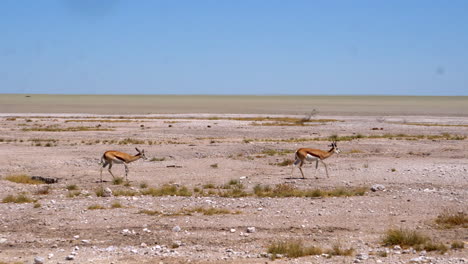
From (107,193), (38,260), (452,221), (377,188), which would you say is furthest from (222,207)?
(38,260)

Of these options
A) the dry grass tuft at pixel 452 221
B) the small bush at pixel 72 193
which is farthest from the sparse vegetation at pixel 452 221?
the small bush at pixel 72 193

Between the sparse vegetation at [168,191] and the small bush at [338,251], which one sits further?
the sparse vegetation at [168,191]

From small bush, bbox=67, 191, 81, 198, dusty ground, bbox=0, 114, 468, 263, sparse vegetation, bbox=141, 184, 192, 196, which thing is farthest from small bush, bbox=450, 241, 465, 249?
small bush, bbox=67, 191, 81, 198

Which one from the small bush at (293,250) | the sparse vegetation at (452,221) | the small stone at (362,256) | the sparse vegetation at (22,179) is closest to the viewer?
the small stone at (362,256)

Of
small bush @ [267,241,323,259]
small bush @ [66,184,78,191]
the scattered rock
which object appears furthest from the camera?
small bush @ [66,184,78,191]

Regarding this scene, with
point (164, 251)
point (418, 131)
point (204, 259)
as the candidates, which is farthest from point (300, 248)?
point (418, 131)

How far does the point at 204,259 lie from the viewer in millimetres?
10367

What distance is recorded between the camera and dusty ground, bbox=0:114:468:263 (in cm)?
1093

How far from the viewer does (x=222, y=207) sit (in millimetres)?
15070

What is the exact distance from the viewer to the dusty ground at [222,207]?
10930 millimetres

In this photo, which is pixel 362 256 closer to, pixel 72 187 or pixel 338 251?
pixel 338 251

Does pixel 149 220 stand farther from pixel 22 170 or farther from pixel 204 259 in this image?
pixel 22 170

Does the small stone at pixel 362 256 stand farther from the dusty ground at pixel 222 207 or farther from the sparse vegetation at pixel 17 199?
the sparse vegetation at pixel 17 199

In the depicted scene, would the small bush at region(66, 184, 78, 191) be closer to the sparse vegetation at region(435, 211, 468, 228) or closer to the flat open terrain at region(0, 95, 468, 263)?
the flat open terrain at region(0, 95, 468, 263)
